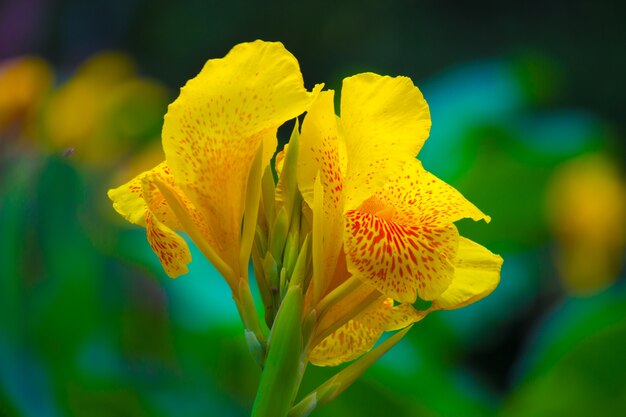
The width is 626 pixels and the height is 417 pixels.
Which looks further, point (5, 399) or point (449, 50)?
point (449, 50)

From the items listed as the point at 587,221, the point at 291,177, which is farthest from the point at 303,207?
the point at 587,221

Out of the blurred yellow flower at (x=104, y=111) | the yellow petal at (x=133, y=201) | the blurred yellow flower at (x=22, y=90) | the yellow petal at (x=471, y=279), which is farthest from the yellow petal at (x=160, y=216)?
the blurred yellow flower at (x=22, y=90)


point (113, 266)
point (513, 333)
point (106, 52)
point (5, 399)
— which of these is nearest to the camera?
point (5, 399)

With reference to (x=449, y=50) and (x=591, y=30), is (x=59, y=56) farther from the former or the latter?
(x=591, y=30)

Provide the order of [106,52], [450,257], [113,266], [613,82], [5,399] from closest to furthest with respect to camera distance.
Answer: [450,257] → [5,399] → [113,266] → [106,52] → [613,82]

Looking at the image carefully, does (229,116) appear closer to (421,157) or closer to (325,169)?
(325,169)

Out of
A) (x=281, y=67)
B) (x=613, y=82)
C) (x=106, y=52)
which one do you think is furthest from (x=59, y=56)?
(x=281, y=67)

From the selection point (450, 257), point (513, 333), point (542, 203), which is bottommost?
point (513, 333)

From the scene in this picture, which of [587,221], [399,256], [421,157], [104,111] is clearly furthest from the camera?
[104,111]
